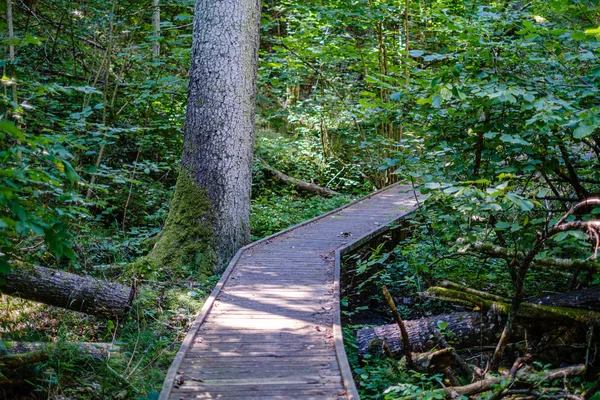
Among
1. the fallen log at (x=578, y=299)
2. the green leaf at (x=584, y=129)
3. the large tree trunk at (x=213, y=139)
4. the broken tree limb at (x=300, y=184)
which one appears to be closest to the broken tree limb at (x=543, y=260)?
the fallen log at (x=578, y=299)

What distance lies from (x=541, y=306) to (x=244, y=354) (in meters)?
3.07

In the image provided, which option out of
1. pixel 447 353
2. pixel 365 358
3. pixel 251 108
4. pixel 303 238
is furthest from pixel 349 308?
pixel 251 108

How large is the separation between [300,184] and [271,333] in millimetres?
9389

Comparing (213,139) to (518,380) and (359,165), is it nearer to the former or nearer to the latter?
(518,380)

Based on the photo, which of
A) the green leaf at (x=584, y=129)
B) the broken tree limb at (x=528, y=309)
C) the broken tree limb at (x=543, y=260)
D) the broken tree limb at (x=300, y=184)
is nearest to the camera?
the green leaf at (x=584, y=129)

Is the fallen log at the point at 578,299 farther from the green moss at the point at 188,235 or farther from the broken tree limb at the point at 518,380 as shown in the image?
the green moss at the point at 188,235

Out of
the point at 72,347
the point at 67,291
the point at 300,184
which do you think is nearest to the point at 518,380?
the point at 72,347

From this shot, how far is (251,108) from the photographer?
801 centimetres

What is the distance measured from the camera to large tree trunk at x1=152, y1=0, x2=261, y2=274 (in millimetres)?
7531

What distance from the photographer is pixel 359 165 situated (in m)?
14.4

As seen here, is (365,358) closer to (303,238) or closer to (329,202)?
(303,238)

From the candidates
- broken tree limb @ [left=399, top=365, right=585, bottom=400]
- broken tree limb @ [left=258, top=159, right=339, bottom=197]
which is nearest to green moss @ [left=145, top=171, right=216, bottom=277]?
broken tree limb @ [left=399, top=365, right=585, bottom=400]

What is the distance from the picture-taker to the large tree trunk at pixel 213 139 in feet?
24.7

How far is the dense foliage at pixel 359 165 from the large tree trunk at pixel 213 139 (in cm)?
65
